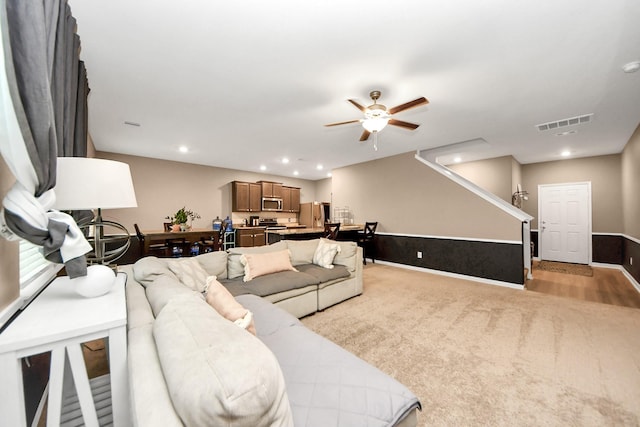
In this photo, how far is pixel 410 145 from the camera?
499 cm

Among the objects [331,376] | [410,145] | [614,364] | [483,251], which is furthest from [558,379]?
[410,145]

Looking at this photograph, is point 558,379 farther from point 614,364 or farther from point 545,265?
point 545,265

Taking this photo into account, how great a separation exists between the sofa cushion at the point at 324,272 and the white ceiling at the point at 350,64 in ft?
6.84

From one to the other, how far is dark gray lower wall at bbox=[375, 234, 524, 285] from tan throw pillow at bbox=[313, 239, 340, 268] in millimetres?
2556

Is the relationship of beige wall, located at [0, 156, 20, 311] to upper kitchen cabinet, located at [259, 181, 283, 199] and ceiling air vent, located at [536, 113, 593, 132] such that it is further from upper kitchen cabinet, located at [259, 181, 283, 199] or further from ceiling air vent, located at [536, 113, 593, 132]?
upper kitchen cabinet, located at [259, 181, 283, 199]

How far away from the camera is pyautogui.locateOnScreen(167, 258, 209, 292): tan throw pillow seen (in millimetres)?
2271

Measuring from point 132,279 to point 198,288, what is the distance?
526mm

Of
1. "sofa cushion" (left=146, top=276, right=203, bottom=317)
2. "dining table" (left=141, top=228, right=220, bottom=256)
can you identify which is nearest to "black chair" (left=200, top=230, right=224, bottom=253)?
"dining table" (left=141, top=228, right=220, bottom=256)

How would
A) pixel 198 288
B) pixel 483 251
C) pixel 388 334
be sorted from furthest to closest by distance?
pixel 483 251
pixel 388 334
pixel 198 288

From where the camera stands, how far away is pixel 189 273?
2.35 metres

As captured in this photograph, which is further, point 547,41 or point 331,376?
point 547,41

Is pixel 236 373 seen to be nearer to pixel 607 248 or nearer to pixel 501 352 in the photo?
pixel 501 352

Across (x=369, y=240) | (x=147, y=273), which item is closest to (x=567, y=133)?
(x=369, y=240)

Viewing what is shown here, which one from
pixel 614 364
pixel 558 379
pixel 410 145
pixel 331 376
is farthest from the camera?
pixel 410 145
